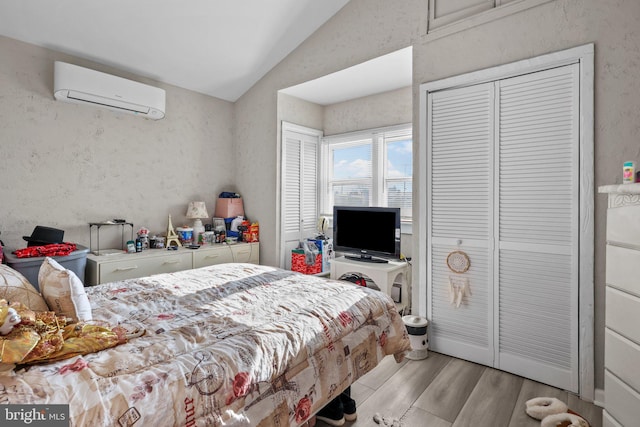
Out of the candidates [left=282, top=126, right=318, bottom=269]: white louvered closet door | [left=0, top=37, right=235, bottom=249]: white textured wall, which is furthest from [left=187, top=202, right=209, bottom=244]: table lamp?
[left=282, top=126, right=318, bottom=269]: white louvered closet door

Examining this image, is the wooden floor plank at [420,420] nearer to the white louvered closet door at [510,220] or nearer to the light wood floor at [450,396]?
the light wood floor at [450,396]

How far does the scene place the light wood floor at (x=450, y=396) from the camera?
6.32 ft

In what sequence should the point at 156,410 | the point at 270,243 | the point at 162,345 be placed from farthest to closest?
the point at 270,243 → the point at 162,345 → the point at 156,410

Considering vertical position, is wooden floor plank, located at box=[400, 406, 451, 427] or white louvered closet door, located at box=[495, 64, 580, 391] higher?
white louvered closet door, located at box=[495, 64, 580, 391]

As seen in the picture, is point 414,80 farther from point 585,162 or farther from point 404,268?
point 404,268

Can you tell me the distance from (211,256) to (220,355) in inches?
107

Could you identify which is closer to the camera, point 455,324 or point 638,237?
point 638,237

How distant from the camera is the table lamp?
3.93 m

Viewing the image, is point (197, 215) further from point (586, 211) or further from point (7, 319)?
point (586, 211)

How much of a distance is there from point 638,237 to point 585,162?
88 centimetres

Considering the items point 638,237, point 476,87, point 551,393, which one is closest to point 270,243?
point 476,87

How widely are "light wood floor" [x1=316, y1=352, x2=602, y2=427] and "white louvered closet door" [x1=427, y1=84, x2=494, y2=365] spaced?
247 mm

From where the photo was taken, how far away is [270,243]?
4.18m

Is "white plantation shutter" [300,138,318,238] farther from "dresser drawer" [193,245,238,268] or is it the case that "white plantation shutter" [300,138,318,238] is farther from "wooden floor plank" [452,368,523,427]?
"wooden floor plank" [452,368,523,427]
